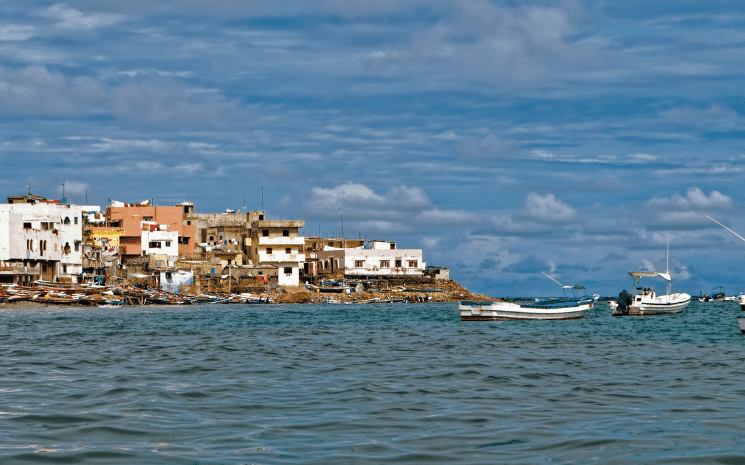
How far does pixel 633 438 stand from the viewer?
12766 millimetres

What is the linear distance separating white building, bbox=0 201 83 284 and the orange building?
29.2ft

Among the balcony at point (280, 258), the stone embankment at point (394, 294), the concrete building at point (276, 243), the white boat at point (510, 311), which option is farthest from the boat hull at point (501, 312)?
the balcony at point (280, 258)

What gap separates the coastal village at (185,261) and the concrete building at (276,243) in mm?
140

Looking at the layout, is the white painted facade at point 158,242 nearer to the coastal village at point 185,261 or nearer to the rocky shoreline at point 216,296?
the coastal village at point 185,261

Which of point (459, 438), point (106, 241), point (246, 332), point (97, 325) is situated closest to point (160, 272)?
point (106, 241)

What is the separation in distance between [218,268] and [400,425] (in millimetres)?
97215

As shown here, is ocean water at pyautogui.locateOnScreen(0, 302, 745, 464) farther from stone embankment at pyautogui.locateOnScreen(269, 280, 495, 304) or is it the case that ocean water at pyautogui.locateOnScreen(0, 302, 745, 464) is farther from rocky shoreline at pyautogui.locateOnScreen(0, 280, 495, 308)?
stone embankment at pyautogui.locateOnScreen(269, 280, 495, 304)

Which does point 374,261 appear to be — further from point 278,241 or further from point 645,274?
point 645,274

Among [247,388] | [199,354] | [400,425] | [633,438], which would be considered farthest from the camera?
[199,354]

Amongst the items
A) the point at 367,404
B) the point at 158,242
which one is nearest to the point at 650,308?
the point at 367,404

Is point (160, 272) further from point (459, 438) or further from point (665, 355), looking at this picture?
point (459, 438)

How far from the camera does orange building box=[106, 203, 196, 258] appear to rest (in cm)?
10319

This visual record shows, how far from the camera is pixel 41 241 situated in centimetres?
8738

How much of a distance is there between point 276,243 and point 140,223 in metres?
20.6
